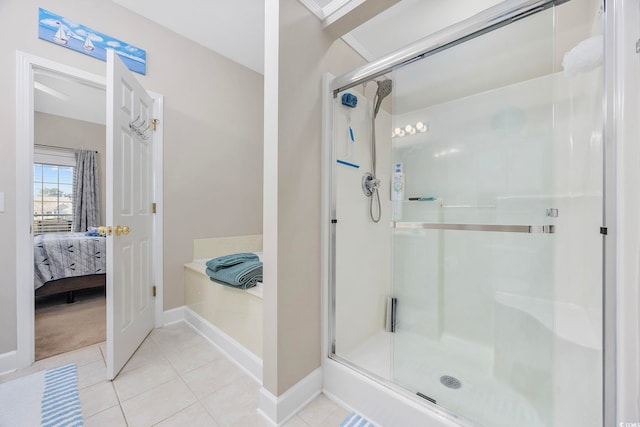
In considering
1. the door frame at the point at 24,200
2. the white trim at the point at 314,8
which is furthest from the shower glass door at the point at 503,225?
the door frame at the point at 24,200

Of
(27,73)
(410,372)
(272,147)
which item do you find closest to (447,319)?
(410,372)

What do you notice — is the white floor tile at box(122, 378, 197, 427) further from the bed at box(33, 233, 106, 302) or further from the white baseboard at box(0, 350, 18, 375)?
the bed at box(33, 233, 106, 302)

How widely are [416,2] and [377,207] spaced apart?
134cm

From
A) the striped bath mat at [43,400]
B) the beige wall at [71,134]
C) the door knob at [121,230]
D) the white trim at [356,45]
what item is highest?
the beige wall at [71,134]

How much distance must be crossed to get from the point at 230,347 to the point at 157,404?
483 millimetres

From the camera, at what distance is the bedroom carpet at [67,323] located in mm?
1842

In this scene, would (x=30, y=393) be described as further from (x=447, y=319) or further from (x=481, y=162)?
(x=481, y=162)

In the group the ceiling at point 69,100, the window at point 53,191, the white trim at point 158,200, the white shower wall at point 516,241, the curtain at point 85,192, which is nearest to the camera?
the white shower wall at point 516,241

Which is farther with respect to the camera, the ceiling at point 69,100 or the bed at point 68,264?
the ceiling at point 69,100

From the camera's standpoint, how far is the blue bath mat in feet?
3.87

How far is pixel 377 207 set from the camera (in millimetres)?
1912

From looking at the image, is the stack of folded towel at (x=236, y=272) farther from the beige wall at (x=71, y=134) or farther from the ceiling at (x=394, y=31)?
the beige wall at (x=71, y=134)

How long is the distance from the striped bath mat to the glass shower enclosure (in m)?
1.38

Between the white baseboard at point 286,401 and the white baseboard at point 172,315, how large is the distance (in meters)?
1.38
